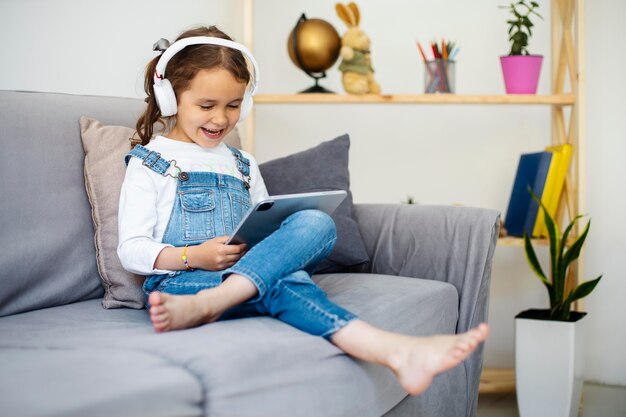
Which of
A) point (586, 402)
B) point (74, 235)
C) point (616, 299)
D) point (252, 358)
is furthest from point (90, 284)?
point (616, 299)

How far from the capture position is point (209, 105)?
156 cm

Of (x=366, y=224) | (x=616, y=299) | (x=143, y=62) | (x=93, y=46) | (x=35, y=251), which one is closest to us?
(x=35, y=251)

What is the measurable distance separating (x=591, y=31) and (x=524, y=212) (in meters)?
0.70

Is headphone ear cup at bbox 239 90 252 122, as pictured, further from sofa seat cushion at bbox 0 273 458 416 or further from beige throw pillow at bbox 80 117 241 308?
sofa seat cushion at bbox 0 273 458 416

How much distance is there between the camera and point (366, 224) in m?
1.99

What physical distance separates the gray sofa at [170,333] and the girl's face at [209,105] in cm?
26

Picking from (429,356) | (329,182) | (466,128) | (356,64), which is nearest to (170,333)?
(429,356)

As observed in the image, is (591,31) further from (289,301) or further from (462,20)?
(289,301)

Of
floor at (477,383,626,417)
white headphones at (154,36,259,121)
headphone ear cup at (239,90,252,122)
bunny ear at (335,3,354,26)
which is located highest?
bunny ear at (335,3,354,26)

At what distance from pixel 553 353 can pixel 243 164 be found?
1004mm

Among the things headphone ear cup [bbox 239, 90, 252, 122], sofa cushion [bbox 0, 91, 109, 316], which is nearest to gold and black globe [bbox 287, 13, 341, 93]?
headphone ear cup [bbox 239, 90, 252, 122]

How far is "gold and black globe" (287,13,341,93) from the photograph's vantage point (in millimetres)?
2369

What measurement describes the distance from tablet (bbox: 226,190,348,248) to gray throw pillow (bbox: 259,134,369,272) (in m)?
0.38

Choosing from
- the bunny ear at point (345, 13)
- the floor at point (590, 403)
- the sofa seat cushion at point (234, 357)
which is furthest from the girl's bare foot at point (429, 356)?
the bunny ear at point (345, 13)
